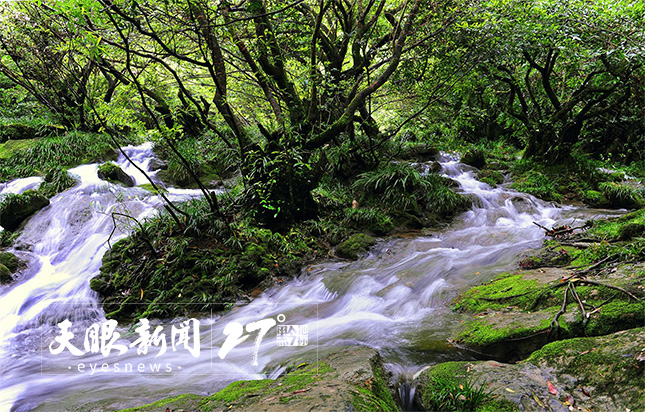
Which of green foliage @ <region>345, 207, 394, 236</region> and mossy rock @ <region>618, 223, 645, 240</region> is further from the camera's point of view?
green foliage @ <region>345, 207, 394, 236</region>

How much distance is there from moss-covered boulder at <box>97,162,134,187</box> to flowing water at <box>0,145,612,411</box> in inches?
9.7

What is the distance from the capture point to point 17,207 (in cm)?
651

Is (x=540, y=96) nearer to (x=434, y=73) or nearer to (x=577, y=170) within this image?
(x=577, y=170)

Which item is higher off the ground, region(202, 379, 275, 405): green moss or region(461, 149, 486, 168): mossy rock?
region(461, 149, 486, 168): mossy rock

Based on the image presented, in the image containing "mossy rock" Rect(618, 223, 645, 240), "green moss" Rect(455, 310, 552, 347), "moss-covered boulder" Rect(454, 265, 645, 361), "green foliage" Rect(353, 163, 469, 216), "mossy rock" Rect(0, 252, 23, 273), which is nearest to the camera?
"moss-covered boulder" Rect(454, 265, 645, 361)

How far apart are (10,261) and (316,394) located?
6291 millimetres

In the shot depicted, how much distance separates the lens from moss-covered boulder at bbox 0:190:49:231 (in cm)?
640

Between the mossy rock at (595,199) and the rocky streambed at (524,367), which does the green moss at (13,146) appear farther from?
the mossy rock at (595,199)

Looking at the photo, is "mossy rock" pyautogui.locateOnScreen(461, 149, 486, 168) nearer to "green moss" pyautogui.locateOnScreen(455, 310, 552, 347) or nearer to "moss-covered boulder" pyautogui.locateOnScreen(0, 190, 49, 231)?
"green moss" pyautogui.locateOnScreen(455, 310, 552, 347)

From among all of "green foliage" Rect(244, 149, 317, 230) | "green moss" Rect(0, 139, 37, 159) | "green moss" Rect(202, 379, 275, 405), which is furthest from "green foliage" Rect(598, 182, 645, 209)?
"green moss" Rect(0, 139, 37, 159)

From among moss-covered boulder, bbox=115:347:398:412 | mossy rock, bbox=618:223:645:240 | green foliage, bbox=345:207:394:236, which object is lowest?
moss-covered boulder, bbox=115:347:398:412

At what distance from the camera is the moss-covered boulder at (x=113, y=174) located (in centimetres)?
796

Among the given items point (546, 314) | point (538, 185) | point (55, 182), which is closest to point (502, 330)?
point (546, 314)

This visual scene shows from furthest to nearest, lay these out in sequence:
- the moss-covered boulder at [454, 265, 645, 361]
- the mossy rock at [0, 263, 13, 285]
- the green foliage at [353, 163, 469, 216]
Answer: the green foliage at [353, 163, 469, 216]
the mossy rock at [0, 263, 13, 285]
the moss-covered boulder at [454, 265, 645, 361]
